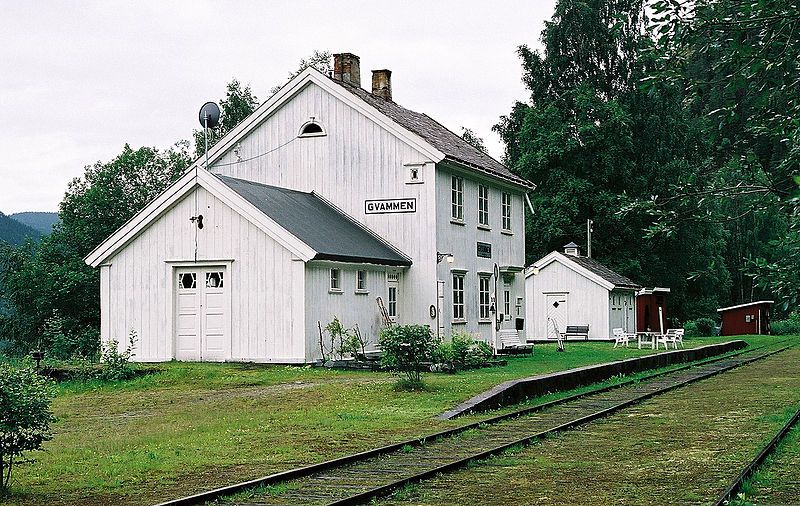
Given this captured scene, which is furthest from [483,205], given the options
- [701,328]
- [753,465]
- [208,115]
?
[701,328]

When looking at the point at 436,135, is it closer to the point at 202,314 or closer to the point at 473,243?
the point at 473,243

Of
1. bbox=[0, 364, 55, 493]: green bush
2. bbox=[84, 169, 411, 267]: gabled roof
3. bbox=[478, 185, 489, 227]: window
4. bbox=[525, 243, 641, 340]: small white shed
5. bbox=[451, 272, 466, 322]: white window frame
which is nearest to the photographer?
bbox=[0, 364, 55, 493]: green bush

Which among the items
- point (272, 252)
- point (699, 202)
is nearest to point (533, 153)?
point (272, 252)

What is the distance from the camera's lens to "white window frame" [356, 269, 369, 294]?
27.7 m

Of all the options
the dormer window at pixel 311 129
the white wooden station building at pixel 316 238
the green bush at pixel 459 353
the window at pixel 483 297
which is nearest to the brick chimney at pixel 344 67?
the white wooden station building at pixel 316 238

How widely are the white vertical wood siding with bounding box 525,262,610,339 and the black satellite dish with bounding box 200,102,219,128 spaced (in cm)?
2404

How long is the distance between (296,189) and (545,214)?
28501mm

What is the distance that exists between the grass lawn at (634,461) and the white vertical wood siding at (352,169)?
11773mm

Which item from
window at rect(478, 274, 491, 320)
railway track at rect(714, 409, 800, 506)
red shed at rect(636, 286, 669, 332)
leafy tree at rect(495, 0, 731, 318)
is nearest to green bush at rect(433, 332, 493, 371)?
window at rect(478, 274, 491, 320)

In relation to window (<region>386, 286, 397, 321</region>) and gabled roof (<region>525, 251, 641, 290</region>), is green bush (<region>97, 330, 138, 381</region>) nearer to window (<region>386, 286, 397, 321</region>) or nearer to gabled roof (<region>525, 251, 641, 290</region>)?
window (<region>386, 286, 397, 321</region>)

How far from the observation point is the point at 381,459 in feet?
40.9

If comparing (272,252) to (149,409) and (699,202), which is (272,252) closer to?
(149,409)

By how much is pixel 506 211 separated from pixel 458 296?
564cm

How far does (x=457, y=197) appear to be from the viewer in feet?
104
